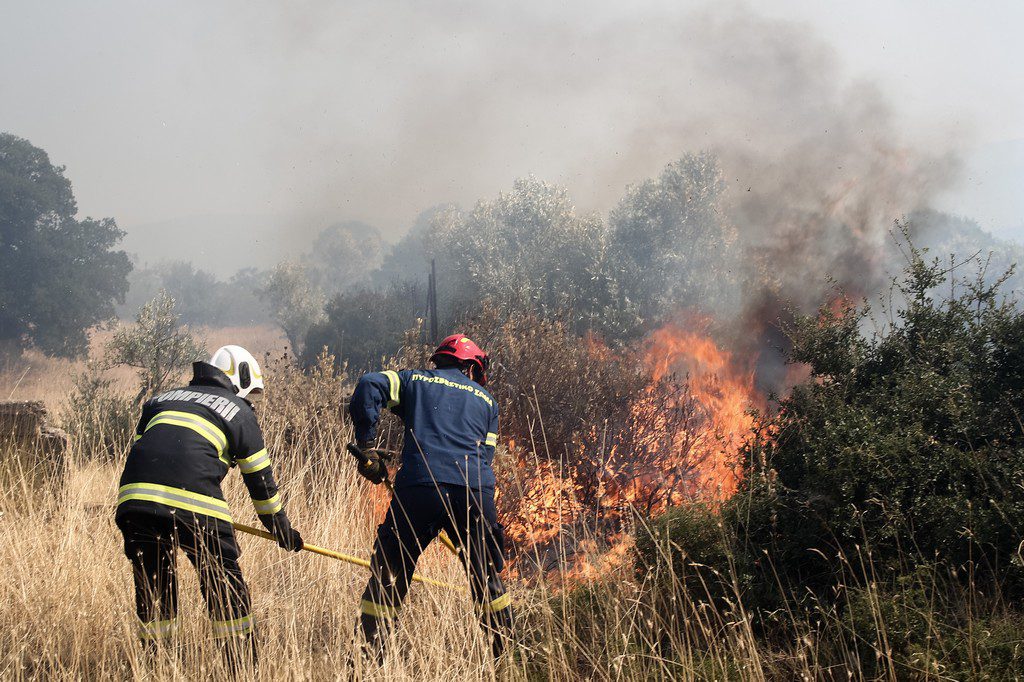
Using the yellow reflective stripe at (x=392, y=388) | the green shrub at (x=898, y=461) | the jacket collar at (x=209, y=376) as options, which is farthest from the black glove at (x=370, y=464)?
the green shrub at (x=898, y=461)

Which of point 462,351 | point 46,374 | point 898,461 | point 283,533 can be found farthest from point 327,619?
point 46,374

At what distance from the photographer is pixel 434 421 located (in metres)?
4.61

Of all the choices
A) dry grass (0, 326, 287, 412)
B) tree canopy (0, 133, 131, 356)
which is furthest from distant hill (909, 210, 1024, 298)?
tree canopy (0, 133, 131, 356)

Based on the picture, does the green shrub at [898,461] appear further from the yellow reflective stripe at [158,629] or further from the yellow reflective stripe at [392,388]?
the yellow reflective stripe at [158,629]

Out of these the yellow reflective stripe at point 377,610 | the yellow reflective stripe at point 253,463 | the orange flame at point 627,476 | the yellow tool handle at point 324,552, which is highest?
the yellow reflective stripe at point 253,463

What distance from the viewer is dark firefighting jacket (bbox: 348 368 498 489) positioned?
4480 mm

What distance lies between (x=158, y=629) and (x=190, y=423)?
100 centimetres

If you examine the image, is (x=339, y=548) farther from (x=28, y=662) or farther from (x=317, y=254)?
(x=317, y=254)

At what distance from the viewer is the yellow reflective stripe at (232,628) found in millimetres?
3754

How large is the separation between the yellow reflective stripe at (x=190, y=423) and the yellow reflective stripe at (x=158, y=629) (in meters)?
0.87

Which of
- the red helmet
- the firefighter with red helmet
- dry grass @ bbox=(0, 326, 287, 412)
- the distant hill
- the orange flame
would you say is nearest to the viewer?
the firefighter with red helmet

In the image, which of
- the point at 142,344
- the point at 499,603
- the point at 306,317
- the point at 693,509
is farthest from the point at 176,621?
the point at 306,317

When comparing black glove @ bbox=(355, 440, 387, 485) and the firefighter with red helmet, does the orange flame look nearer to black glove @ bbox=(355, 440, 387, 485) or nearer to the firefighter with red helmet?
the firefighter with red helmet

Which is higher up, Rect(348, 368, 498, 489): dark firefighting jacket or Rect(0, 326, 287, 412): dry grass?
Rect(348, 368, 498, 489): dark firefighting jacket
